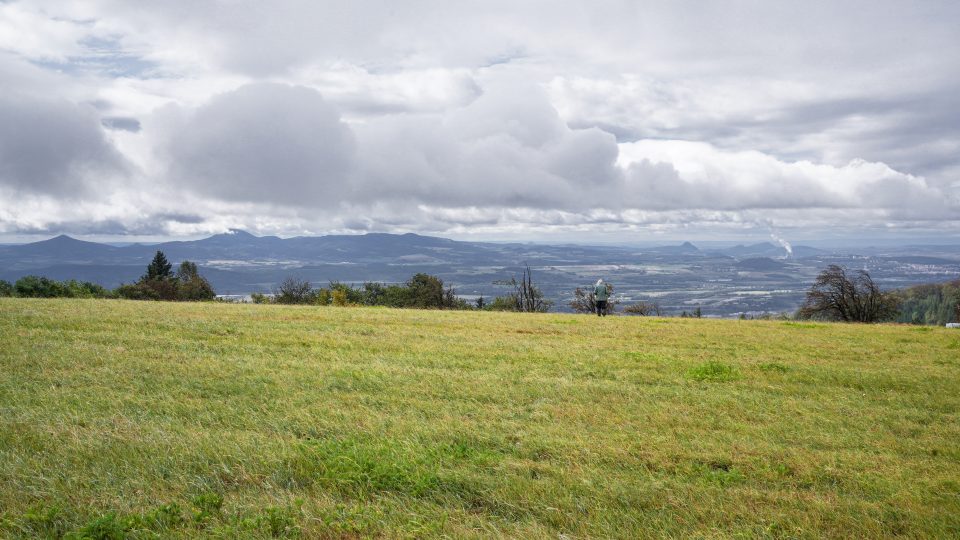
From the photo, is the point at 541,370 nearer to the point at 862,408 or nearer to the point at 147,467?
the point at 862,408

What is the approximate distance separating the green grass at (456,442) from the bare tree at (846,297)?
55103 mm

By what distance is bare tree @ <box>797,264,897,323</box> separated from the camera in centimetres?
6688

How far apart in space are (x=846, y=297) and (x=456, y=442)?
73.0 meters

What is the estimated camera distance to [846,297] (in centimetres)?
6888

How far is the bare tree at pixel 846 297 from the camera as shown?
66875 millimetres

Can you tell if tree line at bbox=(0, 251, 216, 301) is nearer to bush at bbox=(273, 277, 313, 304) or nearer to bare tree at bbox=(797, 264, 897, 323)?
bush at bbox=(273, 277, 313, 304)

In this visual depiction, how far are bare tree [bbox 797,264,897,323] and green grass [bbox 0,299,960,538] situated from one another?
55103 millimetres

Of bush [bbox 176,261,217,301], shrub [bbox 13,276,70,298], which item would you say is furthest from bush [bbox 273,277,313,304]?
shrub [bbox 13,276,70,298]

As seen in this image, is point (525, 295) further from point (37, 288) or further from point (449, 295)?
point (37, 288)

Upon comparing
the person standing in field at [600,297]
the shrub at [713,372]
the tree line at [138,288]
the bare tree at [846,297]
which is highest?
the tree line at [138,288]

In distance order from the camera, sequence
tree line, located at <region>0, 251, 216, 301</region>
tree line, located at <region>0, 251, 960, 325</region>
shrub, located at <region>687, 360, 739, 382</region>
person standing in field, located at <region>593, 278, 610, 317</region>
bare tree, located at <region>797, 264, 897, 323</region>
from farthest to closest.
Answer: tree line, located at <region>0, 251, 960, 325</region>, bare tree, located at <region>797, 264, 897, 323</region>, tree line, located at <region>0, 251, 216, 301</region>, person standing in field, located at <region>593, 278, 610, 317</region>, shrub, located at <region>687, 360, 739, 382</region>

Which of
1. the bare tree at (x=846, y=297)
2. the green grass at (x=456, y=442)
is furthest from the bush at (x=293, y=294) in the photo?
the green grass at (x=456, y=442)

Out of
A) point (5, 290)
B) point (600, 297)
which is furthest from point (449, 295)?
point (600, 297)

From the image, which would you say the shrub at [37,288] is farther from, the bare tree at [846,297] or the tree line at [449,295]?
the bare tree at [846,297]
